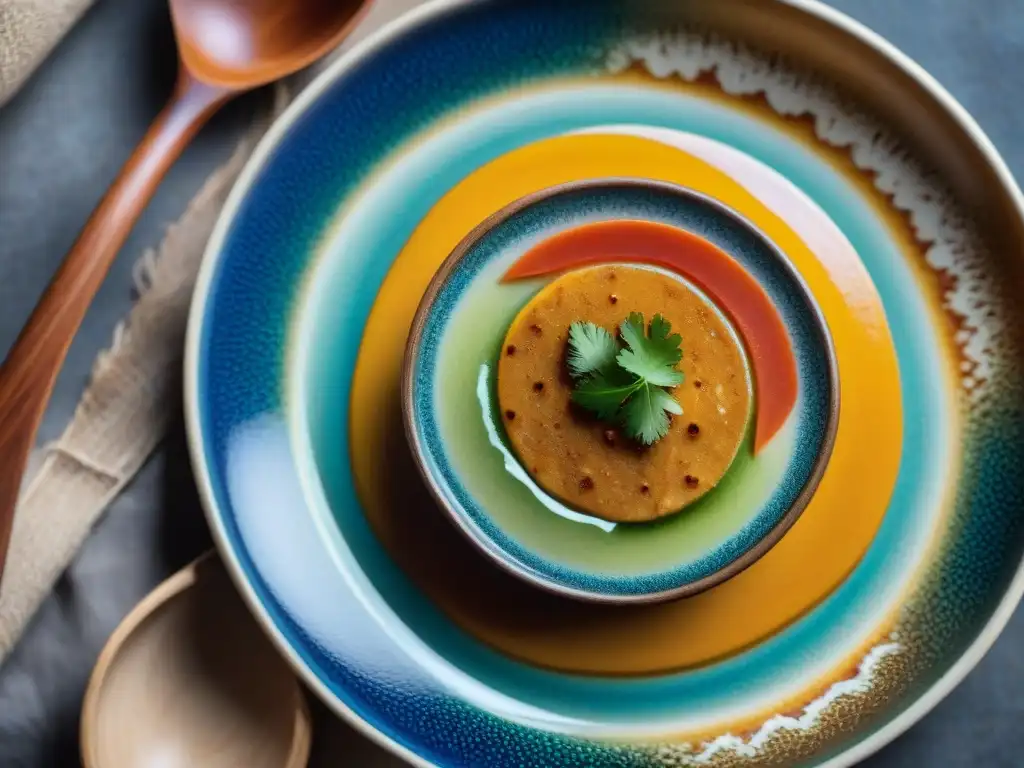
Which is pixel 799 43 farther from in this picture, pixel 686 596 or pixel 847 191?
pixel 686 596

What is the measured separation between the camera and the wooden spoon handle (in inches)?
42.2

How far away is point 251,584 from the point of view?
1029 millimetres

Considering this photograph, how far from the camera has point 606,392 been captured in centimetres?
99

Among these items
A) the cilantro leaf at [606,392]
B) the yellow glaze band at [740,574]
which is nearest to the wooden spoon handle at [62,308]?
the yellow glaze band at [740,574]

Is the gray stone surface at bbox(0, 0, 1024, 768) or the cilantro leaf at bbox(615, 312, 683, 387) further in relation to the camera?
the gray stone surface at bbox(0, 0, 1024, 768)

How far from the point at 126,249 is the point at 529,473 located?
24.1 inches

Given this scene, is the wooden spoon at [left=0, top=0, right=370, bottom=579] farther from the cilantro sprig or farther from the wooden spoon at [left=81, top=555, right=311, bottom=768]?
the cilantro sprig

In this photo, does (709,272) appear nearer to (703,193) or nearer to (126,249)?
(703,193)

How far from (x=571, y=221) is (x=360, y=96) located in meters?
0.28

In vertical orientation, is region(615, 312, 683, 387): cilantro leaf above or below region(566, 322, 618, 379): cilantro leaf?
above

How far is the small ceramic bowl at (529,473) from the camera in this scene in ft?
3.35

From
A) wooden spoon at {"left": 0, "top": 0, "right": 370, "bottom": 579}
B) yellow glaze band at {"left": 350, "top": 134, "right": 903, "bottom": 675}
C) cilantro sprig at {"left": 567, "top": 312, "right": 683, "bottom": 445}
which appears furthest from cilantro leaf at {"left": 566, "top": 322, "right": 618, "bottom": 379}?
wooden spoon at {"left": 0, "top": 0, "right": 370, "bottom": 579}

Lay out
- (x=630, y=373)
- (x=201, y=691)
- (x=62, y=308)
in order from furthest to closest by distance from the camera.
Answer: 1. (x=201, y=691)
2. (x=62, y=308)
3. (x=630, y=373)

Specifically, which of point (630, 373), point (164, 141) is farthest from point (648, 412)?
point (164, 141)
